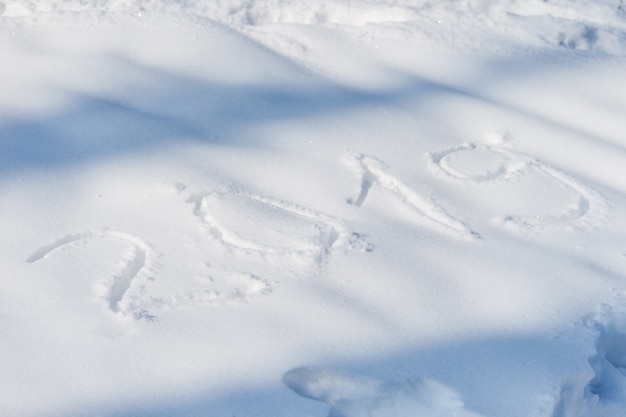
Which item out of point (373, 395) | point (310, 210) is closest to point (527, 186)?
point (310, 210)

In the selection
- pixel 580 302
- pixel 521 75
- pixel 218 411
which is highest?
pixel 521 75

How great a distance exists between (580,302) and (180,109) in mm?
1049

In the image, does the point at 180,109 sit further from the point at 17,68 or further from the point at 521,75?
the point at 521,75

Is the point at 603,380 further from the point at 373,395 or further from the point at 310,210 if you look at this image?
the point at 310,210

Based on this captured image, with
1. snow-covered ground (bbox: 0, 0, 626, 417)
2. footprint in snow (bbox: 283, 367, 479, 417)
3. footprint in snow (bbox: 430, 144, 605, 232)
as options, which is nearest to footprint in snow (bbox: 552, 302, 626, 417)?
snow-covered ground (bbox: 0, 0, 626, 417)

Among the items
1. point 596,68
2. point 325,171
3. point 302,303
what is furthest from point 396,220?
point 596,68

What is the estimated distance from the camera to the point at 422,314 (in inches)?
60.6

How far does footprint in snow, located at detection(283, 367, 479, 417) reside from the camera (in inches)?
52.7

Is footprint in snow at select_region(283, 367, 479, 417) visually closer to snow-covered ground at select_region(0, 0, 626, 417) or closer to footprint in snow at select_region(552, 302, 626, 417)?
snow-covered ground at select_region(0, 0, 626, 417)

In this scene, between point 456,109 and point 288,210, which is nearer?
point 288,210

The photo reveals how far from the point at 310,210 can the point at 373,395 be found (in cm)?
55

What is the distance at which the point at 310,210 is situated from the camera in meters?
1.82

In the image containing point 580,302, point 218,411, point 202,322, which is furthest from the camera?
point 580,302

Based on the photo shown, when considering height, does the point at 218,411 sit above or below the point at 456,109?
below
